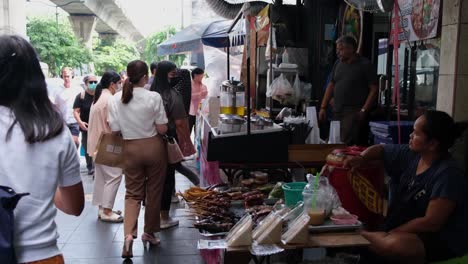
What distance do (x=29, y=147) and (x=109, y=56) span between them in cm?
4189

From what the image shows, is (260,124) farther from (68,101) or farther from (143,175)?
(68,101)

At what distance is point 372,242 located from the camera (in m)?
2.62

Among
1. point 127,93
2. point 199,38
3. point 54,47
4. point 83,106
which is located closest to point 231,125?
point 127,93

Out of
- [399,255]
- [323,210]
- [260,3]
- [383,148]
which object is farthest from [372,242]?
[260,3]

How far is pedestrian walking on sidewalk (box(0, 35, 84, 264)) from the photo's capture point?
1744mm

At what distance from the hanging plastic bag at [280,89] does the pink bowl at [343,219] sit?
12.3ft

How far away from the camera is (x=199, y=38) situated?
1202 centimetres

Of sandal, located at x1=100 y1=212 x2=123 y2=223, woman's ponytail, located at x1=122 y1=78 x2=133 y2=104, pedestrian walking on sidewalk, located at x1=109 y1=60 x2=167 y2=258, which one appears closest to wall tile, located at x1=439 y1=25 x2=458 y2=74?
pedestrian walking on sidewalk, located at x1=109 y1=60 x2=167 y2=258

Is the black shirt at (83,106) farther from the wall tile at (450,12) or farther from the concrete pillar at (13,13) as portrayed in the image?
the concrete pillar at (13,13)

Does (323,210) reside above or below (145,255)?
above

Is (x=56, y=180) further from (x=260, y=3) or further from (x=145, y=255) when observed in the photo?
(x=260, y=3)

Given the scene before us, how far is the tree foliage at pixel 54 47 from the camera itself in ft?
92.5

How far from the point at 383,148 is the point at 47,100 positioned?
2295mm

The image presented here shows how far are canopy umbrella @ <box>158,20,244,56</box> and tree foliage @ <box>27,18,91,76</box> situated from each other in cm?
1684
